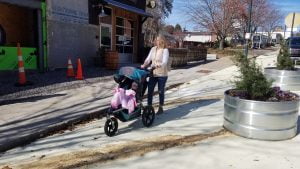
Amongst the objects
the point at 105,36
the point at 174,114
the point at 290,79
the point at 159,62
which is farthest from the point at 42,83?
the point at 105,36

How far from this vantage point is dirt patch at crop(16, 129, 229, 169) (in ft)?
16.2

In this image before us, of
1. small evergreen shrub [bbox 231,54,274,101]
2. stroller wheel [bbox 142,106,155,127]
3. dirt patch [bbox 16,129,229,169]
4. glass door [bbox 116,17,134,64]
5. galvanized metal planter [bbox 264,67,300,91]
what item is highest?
glass door [bbox 116,17,134,64]

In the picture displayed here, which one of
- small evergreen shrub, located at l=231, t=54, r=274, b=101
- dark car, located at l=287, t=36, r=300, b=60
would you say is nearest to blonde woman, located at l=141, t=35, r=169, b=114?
small evergreen shrub, located at l=231, t=54, r=274, b=101

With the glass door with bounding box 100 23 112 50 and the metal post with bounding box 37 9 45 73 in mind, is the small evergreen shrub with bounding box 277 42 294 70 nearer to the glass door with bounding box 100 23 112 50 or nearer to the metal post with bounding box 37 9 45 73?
the metal post with bounding box 37 9 45 73

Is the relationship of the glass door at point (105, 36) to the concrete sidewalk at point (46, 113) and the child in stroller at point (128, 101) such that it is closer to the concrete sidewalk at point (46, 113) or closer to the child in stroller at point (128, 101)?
the concrete sidewalk at point (46, 113)

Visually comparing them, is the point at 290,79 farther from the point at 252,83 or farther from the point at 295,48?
the point at 295,48

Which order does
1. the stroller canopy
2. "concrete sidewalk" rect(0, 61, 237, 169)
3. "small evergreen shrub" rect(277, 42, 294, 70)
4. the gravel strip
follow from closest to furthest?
1. "concrete sidewalk" rect(0, 61, 237, 169)
2. the stroller canopy
3. the gravel strip
4. "small evergreen shrub" rect(277, 42, 294, 70)

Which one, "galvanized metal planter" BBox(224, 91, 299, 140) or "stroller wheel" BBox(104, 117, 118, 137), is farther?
"stroller wheel" BBox(104, 117, 118, 137)

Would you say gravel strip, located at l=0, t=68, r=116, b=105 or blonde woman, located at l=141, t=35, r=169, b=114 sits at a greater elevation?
blonde woman, located at l=141, t=35, r=169, b=114

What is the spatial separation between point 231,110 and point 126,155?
2197 millimetres

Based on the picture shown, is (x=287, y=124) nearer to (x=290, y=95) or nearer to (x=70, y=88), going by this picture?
(x=290, y=95)

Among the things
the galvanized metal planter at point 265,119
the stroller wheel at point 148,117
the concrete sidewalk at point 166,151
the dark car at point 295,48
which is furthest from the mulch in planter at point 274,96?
the dark car at point 295,48

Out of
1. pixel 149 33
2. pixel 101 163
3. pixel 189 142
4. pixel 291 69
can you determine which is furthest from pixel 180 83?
pixel 149 33

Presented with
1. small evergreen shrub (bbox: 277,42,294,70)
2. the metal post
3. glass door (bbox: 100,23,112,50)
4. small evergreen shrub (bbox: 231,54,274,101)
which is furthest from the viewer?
glass door (bbox: 100,23,112,50)
